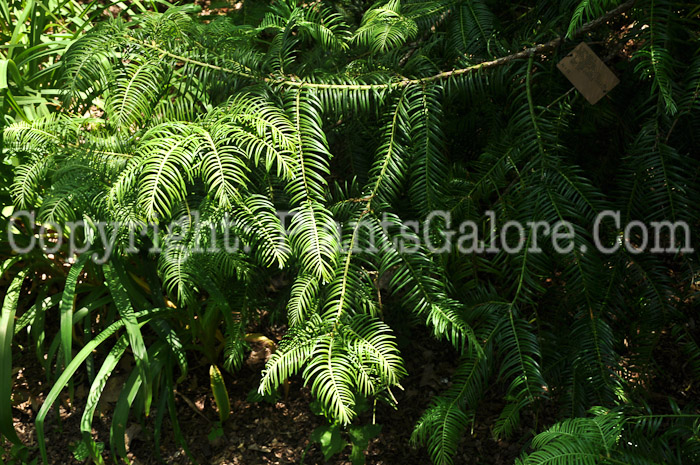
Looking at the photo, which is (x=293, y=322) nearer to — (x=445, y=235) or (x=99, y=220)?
(x=445, y=235)

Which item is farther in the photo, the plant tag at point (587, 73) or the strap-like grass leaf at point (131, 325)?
the strap-like grass leaf at point (131, 325)

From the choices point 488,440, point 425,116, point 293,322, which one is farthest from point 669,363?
point 293,322

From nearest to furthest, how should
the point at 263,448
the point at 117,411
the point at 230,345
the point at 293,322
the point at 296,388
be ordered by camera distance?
the point at 293,322, the point at 230,345, the point at 117,411, the point at 263,448, the point at 296,388

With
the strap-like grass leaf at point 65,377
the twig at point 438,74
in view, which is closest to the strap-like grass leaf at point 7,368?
the strap-like grass leaf at point 65,377

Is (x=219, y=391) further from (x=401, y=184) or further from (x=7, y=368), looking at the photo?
(x=401, y=184)

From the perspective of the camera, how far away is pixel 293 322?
123cm

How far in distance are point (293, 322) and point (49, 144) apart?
0.66 meters

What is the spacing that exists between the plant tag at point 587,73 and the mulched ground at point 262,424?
0.98 m

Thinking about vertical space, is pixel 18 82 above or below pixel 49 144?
above

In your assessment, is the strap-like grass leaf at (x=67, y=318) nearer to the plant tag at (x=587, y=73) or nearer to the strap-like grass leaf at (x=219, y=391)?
the strap-like grass leaf at (x=219, y=391)

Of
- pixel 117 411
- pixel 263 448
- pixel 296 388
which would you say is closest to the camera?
pixel 117 411

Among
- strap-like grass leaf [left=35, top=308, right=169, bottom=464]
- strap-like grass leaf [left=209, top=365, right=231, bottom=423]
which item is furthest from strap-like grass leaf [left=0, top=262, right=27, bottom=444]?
strap-like grass leaf [left=209, top=365, right=231, bottom=423]

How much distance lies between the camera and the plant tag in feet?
4.40

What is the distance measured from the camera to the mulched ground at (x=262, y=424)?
1785mm
